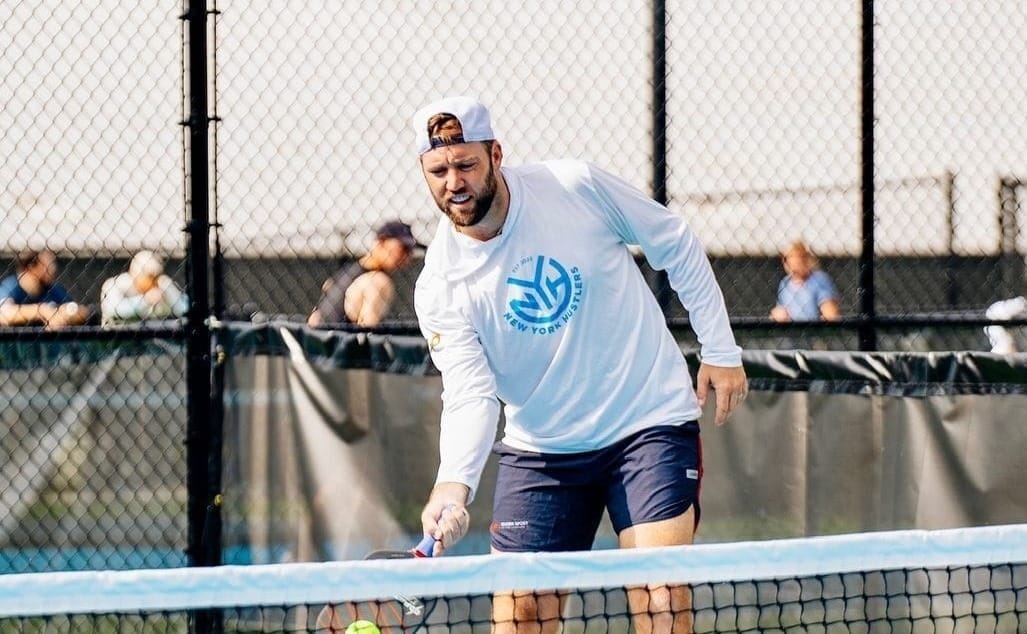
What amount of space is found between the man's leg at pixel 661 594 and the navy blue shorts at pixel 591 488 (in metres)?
0.03

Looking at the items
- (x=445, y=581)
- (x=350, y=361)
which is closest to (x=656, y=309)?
(x=445, y=581)

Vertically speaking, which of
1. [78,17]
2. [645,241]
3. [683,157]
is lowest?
[645,241]

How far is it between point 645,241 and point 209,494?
6.67 ft

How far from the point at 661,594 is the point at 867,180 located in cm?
245

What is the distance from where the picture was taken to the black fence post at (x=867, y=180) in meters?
5.49

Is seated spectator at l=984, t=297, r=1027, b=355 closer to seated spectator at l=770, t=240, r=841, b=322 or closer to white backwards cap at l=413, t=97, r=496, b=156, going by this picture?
seated spectator at l=770, t=240, r=841, b=322

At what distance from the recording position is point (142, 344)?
5.10 metres

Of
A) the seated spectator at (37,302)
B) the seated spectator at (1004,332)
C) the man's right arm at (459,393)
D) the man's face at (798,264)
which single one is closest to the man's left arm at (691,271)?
the man's right arm at (459,393)

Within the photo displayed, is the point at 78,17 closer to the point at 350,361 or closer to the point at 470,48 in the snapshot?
the point at 470,48

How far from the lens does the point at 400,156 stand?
1140 centimetres

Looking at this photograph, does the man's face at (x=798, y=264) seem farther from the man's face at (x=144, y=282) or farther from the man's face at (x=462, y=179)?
the man's face at (x=462, y=179)

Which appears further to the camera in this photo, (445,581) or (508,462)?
(508,462)

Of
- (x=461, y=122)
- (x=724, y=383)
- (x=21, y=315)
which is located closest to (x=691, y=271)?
(x=724, y=383)

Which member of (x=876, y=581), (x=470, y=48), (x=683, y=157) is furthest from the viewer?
(x=683, y=157)
